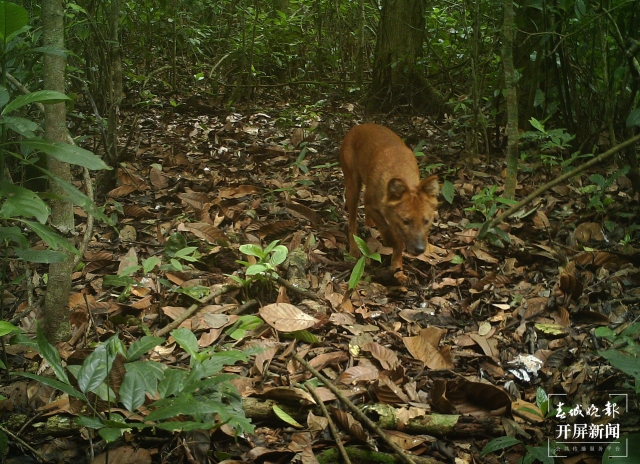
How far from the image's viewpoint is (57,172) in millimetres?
3033

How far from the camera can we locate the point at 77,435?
2684 mm

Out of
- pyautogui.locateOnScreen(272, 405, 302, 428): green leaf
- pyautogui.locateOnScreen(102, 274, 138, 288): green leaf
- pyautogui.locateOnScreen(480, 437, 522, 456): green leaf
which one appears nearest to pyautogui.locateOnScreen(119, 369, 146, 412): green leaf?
pyautogui.locateOnScreen(272, 405, 302, 428): green leaf

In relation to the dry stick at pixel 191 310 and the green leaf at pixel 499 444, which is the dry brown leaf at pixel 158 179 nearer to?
the dry stick at pixel 191 310

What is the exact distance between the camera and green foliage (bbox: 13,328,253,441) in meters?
2.09

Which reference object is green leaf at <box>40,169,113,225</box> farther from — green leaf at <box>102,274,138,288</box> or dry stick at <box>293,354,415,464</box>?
green leaf at <box>102,274,138,288</box>

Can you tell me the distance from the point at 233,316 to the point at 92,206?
1.55 metres

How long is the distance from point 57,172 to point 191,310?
49.3 inches

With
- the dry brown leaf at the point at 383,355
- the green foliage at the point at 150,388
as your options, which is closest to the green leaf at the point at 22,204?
the green foliage at the point at 150,388

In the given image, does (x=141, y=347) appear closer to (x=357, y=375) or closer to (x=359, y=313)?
(x=357, y=375)

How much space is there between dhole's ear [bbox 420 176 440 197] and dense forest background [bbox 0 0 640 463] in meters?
0.40

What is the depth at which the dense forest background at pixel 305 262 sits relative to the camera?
8.57ft

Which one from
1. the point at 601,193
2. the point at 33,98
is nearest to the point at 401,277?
the point at 601,193

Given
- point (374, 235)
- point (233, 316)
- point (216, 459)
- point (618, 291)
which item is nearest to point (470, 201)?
point (374, 235)

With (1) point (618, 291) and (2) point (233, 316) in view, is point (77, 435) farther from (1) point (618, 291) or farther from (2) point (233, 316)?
(1) point (618, 291)
